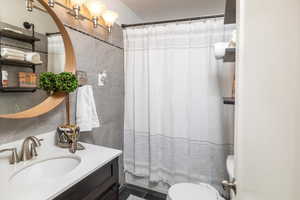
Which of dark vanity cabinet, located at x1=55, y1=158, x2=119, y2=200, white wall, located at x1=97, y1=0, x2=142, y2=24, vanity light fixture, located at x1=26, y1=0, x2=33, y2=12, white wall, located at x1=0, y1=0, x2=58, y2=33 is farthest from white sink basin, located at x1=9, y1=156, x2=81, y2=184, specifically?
white wall, located at x1=97, y1=0, x2=142, y2=24

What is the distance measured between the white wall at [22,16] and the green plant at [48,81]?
1.00 ft

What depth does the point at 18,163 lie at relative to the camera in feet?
3.23

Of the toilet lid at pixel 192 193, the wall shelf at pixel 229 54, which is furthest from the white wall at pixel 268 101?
the toilet lid at pixel 192 193

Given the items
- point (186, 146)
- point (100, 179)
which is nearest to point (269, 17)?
point (100, 179)

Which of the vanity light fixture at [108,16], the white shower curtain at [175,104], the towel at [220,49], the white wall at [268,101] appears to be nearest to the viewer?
the white wall at [268,101]

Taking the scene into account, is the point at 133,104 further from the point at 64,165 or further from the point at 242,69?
the point at 242,69

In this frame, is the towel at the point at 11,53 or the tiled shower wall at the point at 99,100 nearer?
the towel at the point at 11,53

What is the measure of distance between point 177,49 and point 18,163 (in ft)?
5.43

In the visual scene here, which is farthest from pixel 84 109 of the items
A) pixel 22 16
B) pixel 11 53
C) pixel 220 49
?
pixel 220 49

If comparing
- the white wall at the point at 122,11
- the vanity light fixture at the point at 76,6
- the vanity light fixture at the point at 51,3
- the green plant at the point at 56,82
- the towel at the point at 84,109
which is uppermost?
the white wall at the point at 122,11

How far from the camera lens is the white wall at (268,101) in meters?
0.50

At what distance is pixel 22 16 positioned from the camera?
1.11 meters

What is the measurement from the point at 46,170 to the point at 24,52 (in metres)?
0.75

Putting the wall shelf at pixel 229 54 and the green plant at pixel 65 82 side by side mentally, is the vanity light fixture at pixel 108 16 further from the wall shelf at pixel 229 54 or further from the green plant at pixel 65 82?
the wall shelf at pixel 229 54
